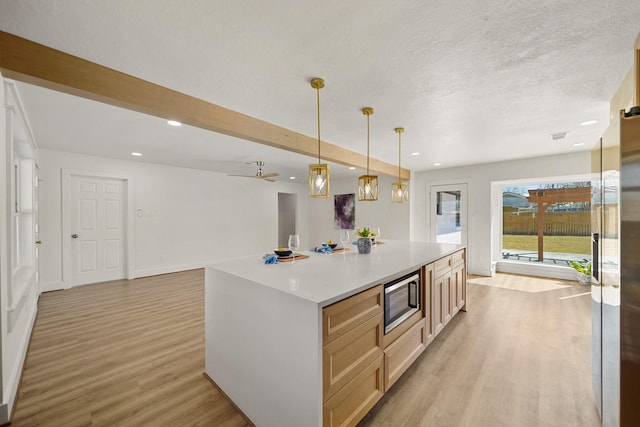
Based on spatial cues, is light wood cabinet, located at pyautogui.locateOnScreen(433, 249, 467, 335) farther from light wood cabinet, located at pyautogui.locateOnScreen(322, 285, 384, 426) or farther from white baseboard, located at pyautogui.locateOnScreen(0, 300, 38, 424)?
white baseboard, located at pyautogui.locateOnScreen(0, 300, 38, 424)

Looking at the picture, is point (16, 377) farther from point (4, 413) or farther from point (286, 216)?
point (286, 216)

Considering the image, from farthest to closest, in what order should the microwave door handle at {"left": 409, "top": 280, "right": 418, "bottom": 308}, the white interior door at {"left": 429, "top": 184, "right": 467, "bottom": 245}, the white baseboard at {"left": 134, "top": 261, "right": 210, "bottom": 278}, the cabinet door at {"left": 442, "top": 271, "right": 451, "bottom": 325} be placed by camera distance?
the white interior door at {"left": 429, "top": 184, "right": 467, "bottom": 245} → the white baseboard at {"left": 134, "top": 261, "right": 210, "bottom": 278} → the cabinet door at {"left": 442, "top": 271, "right": 451, "bottom": 325} → the microwave door handle at {"left": 409, "top": 280, "right": 418, "bottom": 308}

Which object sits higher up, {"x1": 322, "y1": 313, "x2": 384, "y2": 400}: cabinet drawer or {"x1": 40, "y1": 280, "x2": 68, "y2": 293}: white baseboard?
{"x1": 322, "y1": 313, "x2": 384, "y2": 400}: cabinet drawer

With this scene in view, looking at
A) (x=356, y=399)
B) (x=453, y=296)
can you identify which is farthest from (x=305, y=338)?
(x=453, y=296)

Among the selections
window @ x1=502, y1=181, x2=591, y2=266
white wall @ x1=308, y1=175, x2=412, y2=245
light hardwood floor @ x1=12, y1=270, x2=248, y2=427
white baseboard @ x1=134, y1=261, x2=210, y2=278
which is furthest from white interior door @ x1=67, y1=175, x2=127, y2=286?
window @ x1=502, y1=181, x2=591, y2=266

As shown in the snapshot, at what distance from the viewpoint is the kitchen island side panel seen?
1.33 metres

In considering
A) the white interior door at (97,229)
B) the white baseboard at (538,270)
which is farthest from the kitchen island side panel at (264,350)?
the white baseboard at (538,270)

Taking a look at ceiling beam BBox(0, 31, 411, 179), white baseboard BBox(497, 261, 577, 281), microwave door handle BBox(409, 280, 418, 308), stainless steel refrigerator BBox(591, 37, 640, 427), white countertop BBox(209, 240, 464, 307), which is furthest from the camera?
white baseboard BBox(497, 261, 577, 281)

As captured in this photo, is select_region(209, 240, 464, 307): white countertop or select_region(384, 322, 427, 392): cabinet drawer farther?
select_region(384, 322, 427, 392): cabinet drawer

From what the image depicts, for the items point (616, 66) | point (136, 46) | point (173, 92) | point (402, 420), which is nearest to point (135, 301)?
point (173, 92)

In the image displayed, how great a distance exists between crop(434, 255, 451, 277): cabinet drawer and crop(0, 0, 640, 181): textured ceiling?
1525 millimetres

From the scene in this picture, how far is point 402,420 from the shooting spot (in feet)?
5.58

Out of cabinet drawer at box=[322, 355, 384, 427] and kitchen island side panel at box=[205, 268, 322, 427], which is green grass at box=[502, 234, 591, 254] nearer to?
cabinet drawer at box=[322, 355, 384, 427]

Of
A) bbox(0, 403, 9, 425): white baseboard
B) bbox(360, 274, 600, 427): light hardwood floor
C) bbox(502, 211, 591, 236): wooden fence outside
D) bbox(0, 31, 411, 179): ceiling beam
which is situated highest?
bbox(0, 31, 411, 179): ceiling beam
